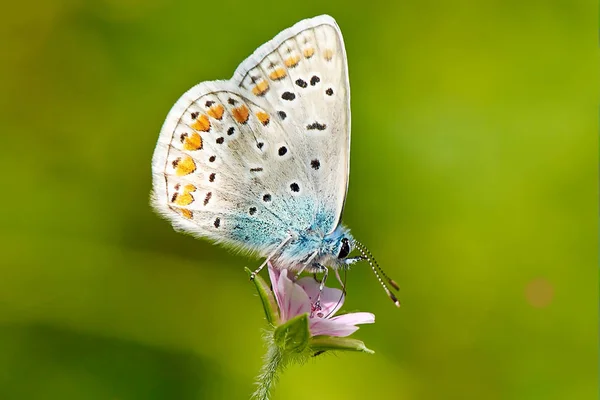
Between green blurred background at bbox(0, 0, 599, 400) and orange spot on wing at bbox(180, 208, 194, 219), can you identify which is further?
green blurred background at bbox(0, 0, 599, 400)

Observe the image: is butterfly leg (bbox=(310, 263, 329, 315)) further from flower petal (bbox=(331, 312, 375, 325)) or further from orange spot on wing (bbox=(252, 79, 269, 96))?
orange spot on wing (bbox=(252, 79, 269, 96))

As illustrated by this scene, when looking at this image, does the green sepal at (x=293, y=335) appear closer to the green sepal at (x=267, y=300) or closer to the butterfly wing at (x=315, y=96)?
the green sepal at (x=267, y=300)

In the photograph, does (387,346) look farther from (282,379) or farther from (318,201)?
(318,201)

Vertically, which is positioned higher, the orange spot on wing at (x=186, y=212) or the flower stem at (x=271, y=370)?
the orange spot on wing at (x=186, y=212)

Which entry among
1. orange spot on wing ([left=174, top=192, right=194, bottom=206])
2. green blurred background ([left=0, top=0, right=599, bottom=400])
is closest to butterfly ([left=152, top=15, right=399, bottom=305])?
orange spot on wing ([left=174, top=192, right=194, bottom=206])

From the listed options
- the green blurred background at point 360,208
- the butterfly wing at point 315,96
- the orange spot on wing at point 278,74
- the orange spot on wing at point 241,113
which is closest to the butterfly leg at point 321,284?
the butterfly wing at point 315,96
